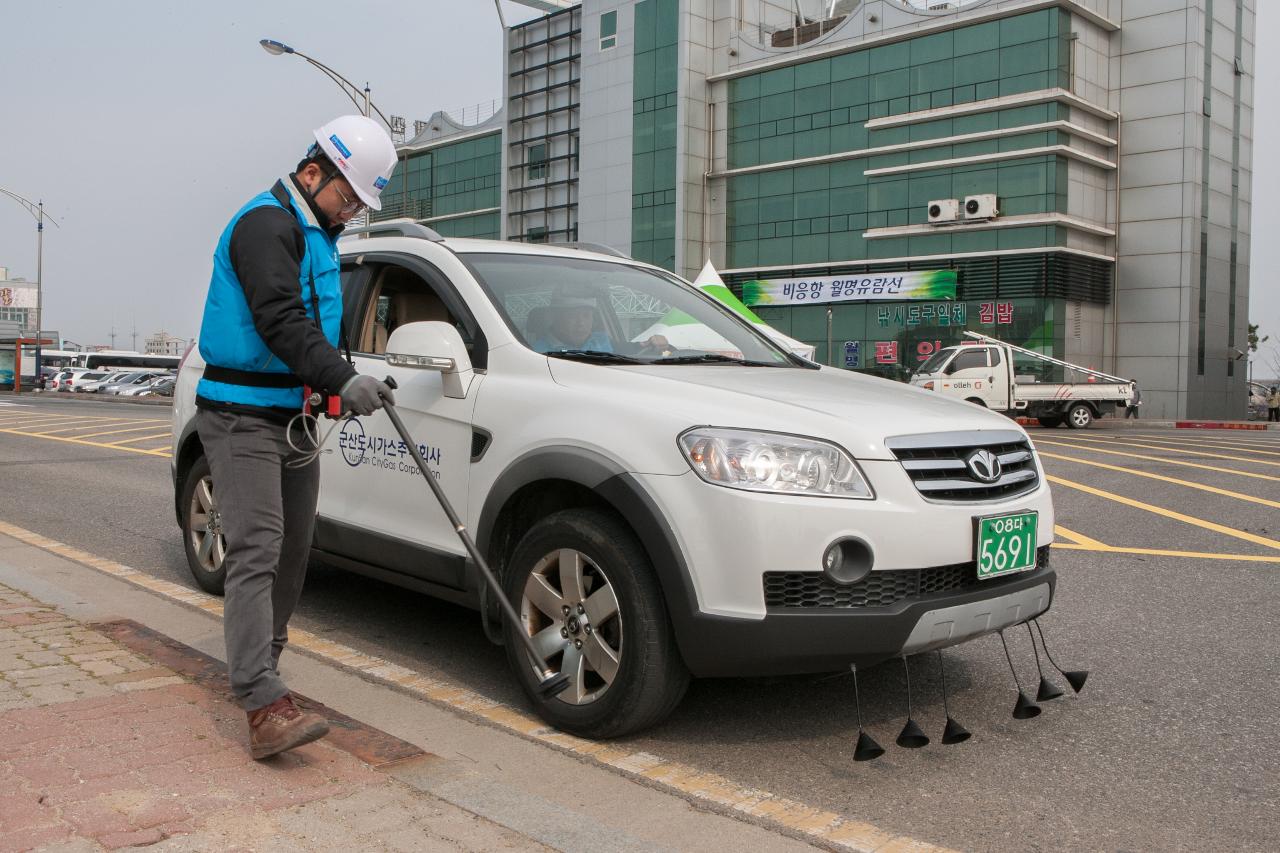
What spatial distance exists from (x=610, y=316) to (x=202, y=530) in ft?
8.11

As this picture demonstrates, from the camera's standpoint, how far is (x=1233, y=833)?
311 centimetres

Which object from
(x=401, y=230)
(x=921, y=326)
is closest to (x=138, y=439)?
(x=401, y=230)

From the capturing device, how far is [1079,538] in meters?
8.09

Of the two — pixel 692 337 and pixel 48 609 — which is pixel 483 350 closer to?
pixel 692 337

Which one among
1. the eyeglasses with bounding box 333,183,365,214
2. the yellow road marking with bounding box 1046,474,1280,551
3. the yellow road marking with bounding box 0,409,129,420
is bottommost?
the yellow road marking with bounding box 1046,474,1280,551

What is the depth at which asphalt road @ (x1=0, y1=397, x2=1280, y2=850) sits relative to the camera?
324 cm

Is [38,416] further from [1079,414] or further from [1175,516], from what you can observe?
[1079,414]

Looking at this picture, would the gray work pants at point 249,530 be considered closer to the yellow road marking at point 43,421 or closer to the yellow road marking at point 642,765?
the yellow road marking at point 642,765

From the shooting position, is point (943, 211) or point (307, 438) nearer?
point (307, 438)

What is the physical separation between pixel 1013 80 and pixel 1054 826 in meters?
39.1

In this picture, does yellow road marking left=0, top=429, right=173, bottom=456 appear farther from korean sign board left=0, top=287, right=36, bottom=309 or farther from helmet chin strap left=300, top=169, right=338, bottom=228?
korean sign board left=0, top=287, right=36, bottom=309

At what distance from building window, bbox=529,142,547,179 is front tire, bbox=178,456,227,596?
5233 cm

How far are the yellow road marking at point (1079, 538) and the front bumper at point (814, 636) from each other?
4.74m

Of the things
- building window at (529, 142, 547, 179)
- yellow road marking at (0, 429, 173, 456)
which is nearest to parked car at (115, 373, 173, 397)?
building window at (529, 142, 547, 179)
